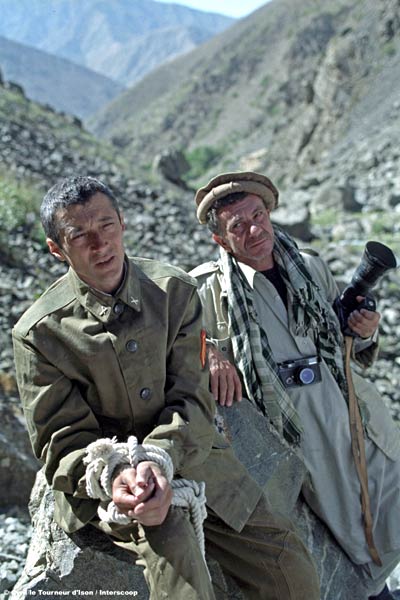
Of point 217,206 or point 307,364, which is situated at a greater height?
point 217,206

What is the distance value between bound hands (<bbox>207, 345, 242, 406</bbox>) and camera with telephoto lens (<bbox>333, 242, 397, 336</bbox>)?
0.73 m

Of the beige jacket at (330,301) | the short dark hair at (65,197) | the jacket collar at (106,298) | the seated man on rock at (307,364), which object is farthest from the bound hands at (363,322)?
the short dark hair at (65,197)

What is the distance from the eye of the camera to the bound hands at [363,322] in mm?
3396

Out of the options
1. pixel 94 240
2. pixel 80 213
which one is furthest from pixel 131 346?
pixel 80 213

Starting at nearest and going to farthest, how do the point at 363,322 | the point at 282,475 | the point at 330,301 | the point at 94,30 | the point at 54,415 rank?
the point at 54,415, the point at 282,475, the point at 363,322, the point at 330,301, the point at 94,30

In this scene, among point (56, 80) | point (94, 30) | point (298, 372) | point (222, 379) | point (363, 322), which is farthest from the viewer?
point (94, 30)

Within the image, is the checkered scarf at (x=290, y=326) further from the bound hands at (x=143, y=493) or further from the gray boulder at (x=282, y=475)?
the bound hands at (x=143, y=493)

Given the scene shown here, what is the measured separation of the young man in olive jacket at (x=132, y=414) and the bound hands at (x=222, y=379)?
1.52 ft

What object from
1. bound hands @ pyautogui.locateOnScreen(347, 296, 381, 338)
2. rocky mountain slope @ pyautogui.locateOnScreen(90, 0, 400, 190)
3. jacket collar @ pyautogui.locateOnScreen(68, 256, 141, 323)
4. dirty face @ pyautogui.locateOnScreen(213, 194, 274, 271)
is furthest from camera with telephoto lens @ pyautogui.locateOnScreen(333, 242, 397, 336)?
rocky mountain slope @ pyautogui.locateOnScreen(90, 0, 400, 190)

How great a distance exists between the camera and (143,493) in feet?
6.77

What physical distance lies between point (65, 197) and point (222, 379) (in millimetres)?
1141

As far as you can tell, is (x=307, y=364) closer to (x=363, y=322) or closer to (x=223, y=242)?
(x=363, y=322)

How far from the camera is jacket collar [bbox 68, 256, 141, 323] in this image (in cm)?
237

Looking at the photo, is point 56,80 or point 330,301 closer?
point 330,301
